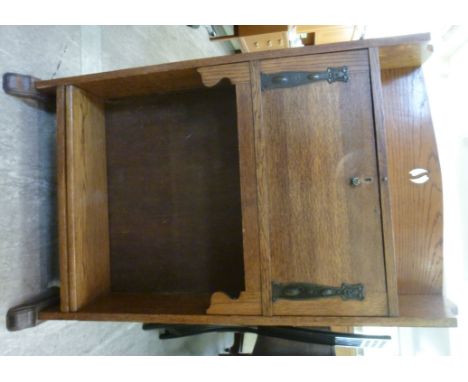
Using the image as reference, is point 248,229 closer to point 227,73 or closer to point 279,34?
point 227,73

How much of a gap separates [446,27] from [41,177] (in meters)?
1.69

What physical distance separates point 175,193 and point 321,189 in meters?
0.52

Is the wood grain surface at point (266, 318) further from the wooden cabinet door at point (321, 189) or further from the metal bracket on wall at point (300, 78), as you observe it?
the metal bracket on wall at point (300, 78)

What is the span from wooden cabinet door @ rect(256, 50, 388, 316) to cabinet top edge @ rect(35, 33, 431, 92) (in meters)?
0.02

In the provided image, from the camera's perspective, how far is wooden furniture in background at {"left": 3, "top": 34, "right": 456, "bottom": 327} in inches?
29.4

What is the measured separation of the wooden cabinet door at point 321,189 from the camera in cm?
74

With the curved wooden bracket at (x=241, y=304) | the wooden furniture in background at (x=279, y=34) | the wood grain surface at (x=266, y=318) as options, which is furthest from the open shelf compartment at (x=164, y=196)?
the wooden furniture in background at (x=279, y=34)

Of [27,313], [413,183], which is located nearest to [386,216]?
[413,183]

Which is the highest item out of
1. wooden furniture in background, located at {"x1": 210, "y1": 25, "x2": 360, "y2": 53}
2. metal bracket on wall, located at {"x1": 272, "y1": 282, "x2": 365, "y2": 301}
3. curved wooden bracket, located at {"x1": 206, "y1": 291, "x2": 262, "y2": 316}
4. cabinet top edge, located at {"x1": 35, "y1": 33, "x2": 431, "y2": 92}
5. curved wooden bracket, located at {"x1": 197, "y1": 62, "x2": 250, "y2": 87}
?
wooden furniture in background, located at {"x1": 210, "y1": 25, "x2": 360, "y2": 53}

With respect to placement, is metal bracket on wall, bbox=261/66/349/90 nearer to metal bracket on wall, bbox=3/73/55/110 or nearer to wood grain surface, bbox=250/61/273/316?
wood grain surface, bbox=250/61/273/316

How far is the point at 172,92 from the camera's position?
42.4 inches

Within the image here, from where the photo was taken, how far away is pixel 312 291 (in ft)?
2.48

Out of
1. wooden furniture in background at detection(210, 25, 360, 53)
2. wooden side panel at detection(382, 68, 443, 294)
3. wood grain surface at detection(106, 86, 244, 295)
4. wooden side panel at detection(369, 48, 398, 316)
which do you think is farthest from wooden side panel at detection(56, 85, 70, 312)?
wooden furniture in background at detection(210, 25, 360, 53)
